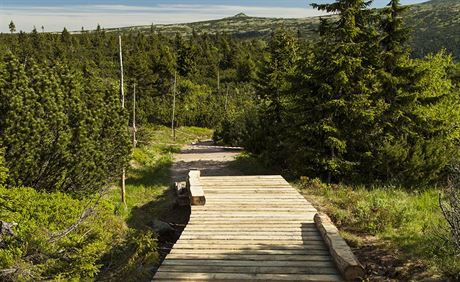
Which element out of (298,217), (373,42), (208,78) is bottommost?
(208,78)

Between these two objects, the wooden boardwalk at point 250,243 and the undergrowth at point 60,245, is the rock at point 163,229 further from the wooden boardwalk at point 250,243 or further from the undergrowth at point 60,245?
the wooden boardwalk at point 250,243

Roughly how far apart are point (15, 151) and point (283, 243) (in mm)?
7246

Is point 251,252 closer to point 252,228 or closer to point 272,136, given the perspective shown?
point 252,228

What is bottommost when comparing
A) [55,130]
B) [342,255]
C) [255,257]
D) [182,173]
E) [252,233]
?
[182,173]

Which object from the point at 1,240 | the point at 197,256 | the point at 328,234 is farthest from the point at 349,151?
the point at 1,240

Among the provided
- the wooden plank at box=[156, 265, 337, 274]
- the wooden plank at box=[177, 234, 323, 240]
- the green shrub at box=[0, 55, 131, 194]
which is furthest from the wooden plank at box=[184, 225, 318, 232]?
the green shrub at box=[0, 55, 131, 194]

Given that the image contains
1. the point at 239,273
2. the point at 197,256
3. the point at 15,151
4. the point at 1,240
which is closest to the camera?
the point at 1,240

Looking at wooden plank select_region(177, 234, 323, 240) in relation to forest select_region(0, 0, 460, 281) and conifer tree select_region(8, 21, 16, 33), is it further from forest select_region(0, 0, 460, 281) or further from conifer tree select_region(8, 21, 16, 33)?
conifer tree select_region(8, 21, 16, 33)

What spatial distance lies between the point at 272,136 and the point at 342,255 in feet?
53.7

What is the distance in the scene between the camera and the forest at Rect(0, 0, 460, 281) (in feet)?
22.4

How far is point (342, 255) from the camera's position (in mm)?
6832

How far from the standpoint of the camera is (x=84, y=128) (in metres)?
12.7

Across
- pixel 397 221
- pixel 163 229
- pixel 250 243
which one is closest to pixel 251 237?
pixel 250 243

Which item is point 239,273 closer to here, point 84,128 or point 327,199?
point 327,199
